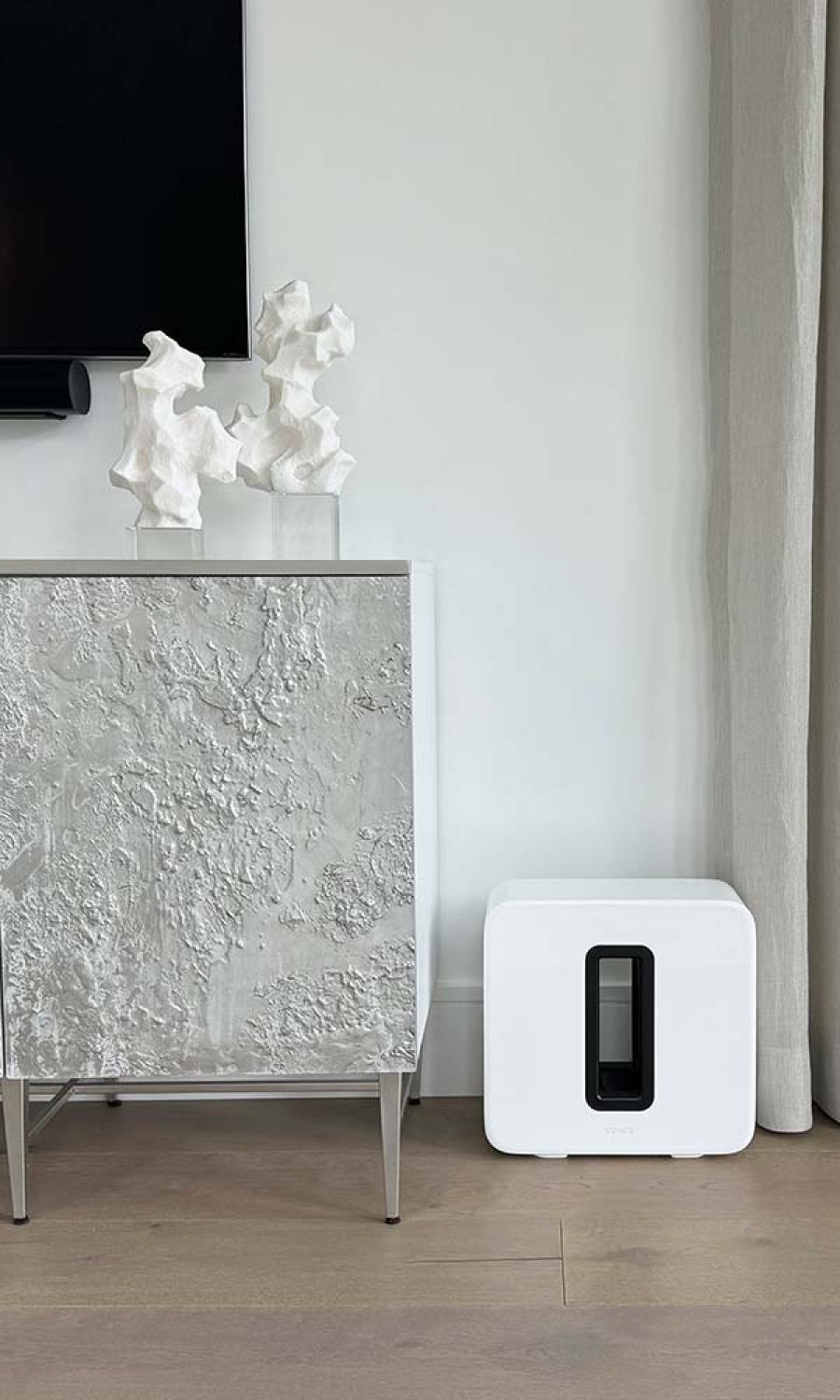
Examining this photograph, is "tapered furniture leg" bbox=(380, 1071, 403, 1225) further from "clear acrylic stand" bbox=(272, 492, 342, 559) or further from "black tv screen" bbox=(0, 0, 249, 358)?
"black tv screen" bbox=(0, 0, 249, 358)

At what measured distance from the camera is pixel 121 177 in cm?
199

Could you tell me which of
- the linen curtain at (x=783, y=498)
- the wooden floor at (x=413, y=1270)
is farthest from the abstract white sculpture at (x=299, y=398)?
the wooden floor at (x=413, y=1270)

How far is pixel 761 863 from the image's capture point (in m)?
1.91

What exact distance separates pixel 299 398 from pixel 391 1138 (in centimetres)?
100

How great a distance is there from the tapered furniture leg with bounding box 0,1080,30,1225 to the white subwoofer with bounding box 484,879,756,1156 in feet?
2.03

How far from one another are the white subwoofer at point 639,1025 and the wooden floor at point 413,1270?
0.18ft

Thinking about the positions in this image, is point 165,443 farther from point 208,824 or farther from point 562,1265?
point 562,1265

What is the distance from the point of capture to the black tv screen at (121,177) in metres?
1.97

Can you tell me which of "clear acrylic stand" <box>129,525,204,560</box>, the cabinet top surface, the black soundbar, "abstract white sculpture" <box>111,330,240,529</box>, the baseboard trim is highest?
the black soundbar

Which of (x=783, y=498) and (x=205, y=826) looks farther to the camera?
(x=783, y=498)

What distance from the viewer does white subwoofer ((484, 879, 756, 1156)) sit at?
1.82m

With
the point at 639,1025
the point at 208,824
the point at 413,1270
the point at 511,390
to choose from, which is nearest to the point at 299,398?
the point at 511,390

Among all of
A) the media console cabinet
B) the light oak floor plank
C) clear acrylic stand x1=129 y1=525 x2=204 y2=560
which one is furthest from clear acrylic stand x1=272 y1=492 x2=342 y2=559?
the light oak floor plank

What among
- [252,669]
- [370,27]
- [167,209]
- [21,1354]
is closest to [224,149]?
[167,209]
